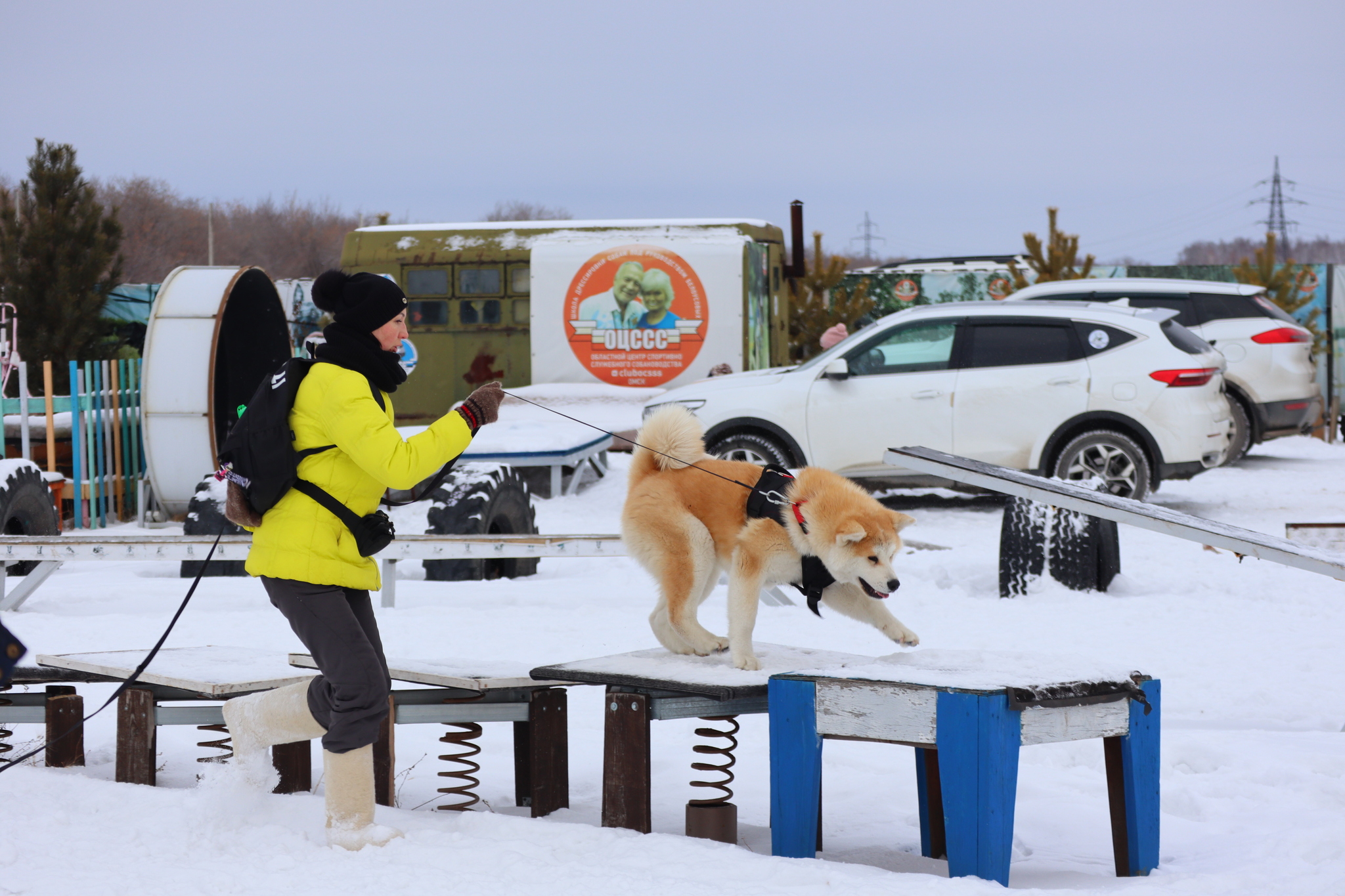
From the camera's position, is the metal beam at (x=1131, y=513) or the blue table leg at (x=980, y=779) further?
the metal beam at (x=1131, y=513)

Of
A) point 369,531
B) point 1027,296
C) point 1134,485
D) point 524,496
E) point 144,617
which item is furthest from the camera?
point 1027,296

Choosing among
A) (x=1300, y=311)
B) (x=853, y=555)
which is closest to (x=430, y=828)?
(x=853, y=555)

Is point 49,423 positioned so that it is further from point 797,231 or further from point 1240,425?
point 1240,425

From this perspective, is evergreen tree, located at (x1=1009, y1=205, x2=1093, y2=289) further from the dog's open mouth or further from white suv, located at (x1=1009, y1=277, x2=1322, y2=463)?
the dog's open mouth

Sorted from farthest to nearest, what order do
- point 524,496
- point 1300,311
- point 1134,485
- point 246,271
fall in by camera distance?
point 1300,311 < point 246,271 < point 1134,485 < point 524,496

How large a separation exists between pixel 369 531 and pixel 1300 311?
19890mm

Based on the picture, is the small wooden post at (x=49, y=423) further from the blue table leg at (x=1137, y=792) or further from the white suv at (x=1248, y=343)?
the blue table leg at (x=1137, y=792)

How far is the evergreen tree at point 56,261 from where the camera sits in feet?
66.9

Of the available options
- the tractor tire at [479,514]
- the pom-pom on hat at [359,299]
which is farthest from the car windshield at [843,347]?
the pom-pom on hat at [359,299]

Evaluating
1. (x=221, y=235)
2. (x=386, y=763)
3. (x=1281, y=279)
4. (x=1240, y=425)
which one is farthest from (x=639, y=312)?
(x=221, y=235)

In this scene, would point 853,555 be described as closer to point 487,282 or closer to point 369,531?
point 369,531

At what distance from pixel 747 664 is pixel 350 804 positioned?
131cm

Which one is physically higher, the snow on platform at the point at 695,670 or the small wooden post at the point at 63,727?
the snow on platform at the point at 695,670

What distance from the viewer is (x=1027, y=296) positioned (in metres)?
12.9
